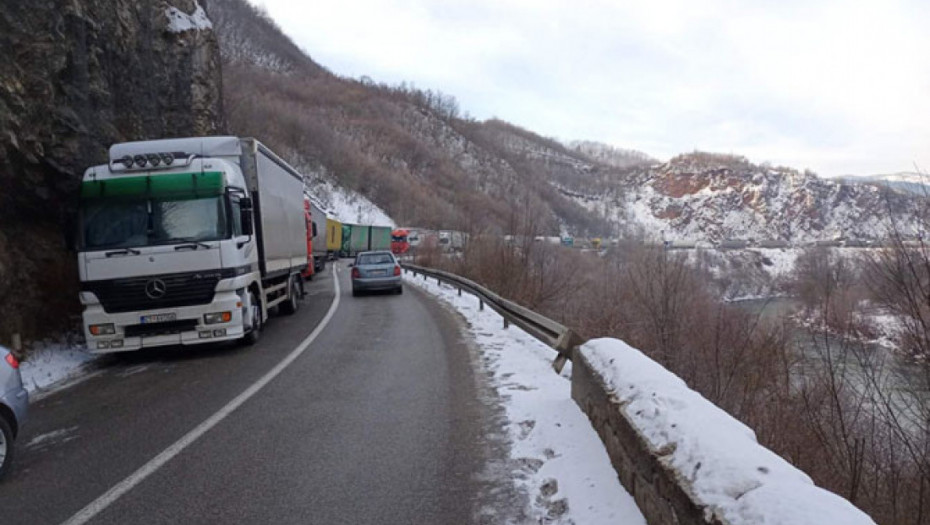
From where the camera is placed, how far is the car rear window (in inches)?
822

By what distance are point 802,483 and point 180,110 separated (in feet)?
64.8

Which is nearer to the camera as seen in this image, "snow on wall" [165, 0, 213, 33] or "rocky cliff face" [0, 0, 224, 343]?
"rocky cliff face" [0, 0, 224, 343]

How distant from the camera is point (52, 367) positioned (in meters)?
8.63

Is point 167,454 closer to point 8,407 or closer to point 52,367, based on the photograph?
point 8,407

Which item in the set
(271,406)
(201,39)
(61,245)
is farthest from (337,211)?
(271,406)

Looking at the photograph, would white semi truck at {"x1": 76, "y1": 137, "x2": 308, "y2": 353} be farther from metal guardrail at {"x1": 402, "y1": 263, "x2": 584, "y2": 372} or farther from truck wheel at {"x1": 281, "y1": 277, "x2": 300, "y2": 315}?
truck wheel at {"x1": 281, "y1": 277, "x2": 300, "y2": 315}

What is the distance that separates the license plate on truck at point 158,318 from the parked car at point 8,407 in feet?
13.0

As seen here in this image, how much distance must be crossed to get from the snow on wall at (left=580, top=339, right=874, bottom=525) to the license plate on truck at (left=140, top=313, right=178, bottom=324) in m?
7.07

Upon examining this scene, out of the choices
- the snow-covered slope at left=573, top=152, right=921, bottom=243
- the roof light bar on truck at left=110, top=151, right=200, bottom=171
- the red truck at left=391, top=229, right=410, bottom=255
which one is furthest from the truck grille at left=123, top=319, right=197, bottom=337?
the snow-covered slope at left=573, top=152, right=921, bottom=243

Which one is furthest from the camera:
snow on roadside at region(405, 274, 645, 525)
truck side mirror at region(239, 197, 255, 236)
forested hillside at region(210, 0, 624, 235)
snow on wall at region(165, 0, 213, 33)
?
forested hillside at region(210, 0, 624, 235)

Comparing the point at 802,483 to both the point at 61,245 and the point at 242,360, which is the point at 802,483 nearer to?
the point at 242,360

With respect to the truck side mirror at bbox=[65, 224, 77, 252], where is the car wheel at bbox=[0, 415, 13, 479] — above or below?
below

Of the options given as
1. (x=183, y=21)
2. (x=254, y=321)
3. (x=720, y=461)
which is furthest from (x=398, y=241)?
(x=720, y=461)

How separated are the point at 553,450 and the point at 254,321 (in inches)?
286
